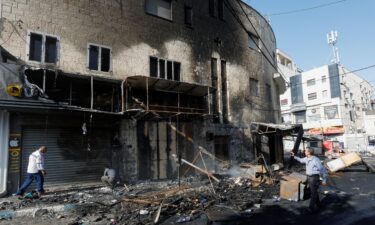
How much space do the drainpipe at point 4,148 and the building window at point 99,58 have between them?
13.1 ft

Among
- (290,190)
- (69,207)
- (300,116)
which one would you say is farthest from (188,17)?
(300,116)

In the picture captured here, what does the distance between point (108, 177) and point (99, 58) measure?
210 inches

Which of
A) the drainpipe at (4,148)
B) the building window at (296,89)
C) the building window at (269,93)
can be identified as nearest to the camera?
the drainpipe at (4,148)

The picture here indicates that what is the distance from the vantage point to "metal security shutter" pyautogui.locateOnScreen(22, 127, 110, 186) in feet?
38.1

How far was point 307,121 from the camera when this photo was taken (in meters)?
54.4

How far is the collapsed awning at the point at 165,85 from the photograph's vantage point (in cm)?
1304

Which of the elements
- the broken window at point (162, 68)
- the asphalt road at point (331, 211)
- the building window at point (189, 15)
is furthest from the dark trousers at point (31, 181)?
the building window at point (189, 15)

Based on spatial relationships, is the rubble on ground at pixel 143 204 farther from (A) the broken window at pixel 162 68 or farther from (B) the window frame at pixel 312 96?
(B) the window frame at pixel 312 96

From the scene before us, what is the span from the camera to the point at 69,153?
40.5 ft

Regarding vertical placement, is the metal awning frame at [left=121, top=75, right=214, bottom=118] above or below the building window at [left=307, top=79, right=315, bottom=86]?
below

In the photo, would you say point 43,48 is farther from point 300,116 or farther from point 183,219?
point 300,116

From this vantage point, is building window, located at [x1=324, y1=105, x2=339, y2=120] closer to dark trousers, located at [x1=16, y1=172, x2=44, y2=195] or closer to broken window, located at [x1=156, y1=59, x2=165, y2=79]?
broken window, located at [x1=156, y1=59, x2=165, y2=79]

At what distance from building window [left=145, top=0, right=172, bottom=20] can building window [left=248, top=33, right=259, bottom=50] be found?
7.56 m

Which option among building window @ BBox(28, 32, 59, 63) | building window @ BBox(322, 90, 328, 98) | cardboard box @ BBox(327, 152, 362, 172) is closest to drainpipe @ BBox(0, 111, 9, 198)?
building window @ BBox(28, 32, 59, 63)
